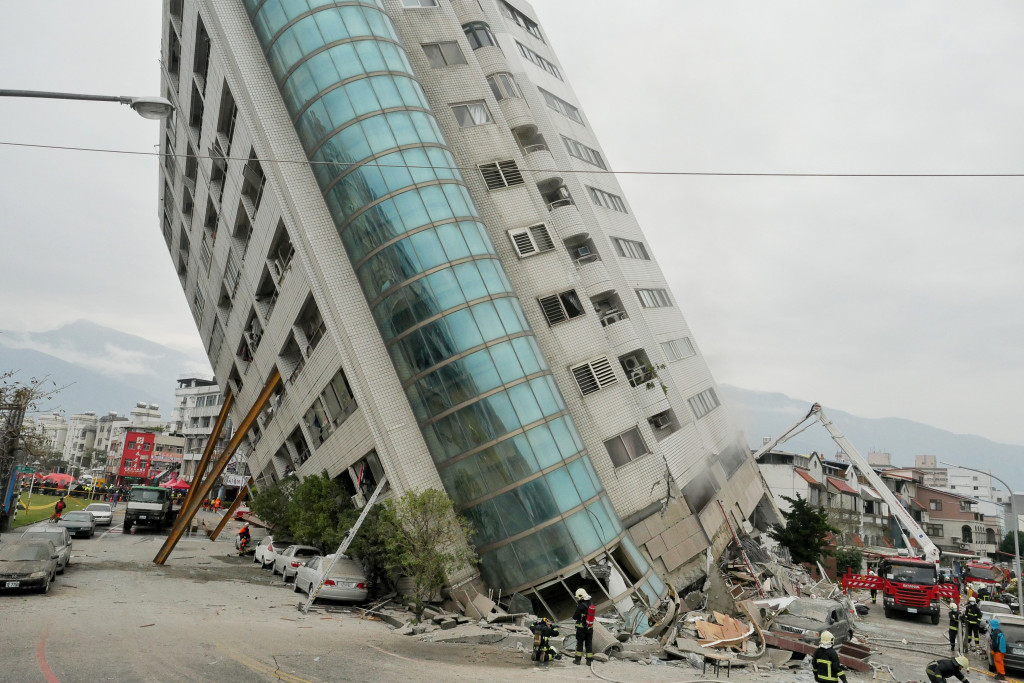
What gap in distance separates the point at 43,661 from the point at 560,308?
19114 mm

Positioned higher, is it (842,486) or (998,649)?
(842,486)

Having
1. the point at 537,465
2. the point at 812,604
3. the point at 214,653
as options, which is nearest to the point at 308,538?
the point at 537,465

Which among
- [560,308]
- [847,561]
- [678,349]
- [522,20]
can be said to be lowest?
[847,561]

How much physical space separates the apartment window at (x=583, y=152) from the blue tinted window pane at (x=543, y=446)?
18.9 meters

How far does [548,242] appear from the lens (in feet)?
89.9

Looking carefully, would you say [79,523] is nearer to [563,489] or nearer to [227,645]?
[227,645]

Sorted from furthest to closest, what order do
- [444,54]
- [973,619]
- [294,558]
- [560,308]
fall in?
[444,54] < [560,308] < [294,558] < [973,619]

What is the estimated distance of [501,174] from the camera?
91.8ft

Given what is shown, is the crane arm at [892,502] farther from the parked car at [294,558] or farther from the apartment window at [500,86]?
the parked car at [294,558]

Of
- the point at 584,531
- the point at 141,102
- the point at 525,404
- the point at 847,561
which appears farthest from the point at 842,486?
the point at 141,102

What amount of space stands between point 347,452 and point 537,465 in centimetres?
867

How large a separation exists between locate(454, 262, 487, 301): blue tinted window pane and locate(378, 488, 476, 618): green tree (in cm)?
658

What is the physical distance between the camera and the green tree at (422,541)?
19266 mm

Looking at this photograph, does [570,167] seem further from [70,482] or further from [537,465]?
[70,482]
